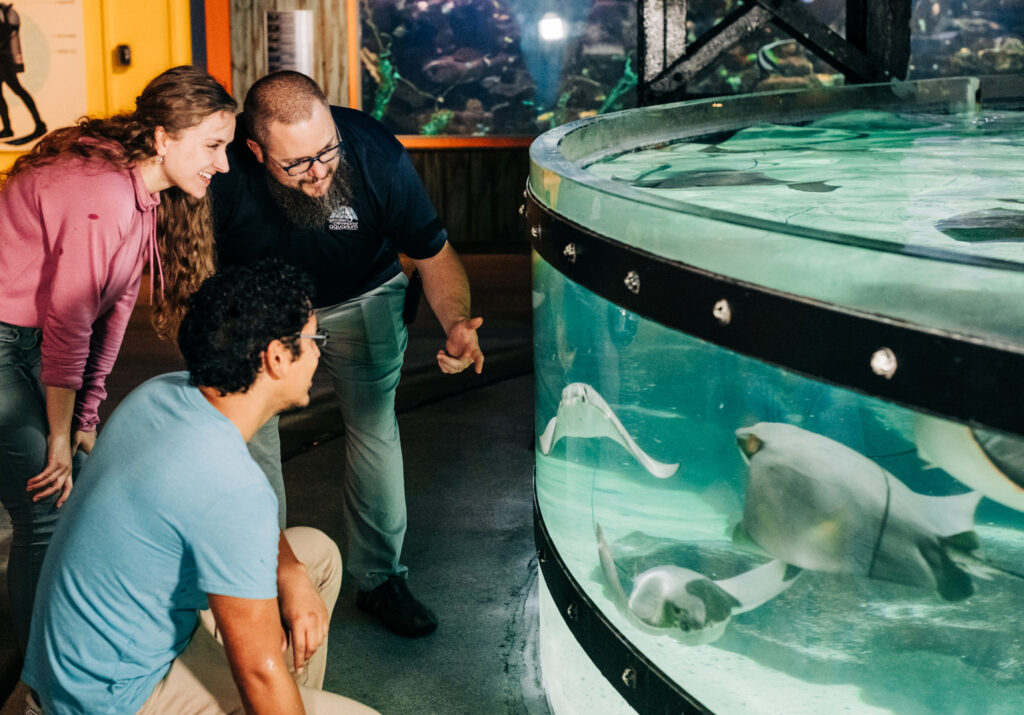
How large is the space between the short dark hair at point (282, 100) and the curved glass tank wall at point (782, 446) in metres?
0.65

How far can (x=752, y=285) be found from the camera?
142cm

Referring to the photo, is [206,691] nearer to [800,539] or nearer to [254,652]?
[254,652]

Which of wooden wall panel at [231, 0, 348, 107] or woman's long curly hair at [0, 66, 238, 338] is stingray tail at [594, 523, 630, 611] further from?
wooden wall panel at [231, 0, 348, 107]

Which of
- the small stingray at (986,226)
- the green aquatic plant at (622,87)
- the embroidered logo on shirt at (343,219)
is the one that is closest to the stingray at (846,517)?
the small stingray at (986,226)

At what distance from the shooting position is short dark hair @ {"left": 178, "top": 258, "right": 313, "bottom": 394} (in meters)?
1.73

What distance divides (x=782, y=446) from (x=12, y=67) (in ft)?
27.4

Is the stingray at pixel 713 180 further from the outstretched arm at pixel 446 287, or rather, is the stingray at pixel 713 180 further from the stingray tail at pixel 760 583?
the stingray tail at pixel 760 583

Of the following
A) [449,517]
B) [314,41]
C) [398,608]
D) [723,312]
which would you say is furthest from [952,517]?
[314,41]

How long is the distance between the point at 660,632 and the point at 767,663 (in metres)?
0.26

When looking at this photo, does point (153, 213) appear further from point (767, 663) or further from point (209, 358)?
point (767, 663)

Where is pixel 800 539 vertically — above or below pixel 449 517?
above

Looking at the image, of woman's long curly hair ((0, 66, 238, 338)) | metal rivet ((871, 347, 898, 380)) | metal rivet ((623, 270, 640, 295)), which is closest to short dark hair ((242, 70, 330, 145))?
woman's long curly hair ((0, 66, 238, 338))

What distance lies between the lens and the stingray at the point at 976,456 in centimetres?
130

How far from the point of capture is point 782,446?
1522mm
